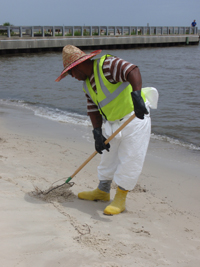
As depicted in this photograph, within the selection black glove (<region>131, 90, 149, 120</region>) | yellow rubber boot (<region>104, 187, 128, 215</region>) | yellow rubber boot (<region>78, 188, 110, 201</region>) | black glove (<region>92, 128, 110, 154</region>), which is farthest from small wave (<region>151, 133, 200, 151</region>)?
black glove (<region>131, 90, 149, 120</region>)

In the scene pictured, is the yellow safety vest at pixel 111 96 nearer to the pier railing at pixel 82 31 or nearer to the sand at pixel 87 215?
the sand at pixel 87 215

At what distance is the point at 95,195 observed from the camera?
3.51 m

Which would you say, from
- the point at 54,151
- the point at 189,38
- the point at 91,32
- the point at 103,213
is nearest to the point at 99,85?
the point at 103,213

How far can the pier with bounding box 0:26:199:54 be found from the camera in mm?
27156

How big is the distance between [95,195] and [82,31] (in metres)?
31.1

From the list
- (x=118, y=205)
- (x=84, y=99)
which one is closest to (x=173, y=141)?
(x=118, y=205)

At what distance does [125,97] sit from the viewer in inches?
118

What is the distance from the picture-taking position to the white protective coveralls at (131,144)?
9.86ft

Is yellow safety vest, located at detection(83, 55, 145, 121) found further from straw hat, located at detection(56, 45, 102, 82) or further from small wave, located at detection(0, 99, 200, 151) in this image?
small wave, located at detection(0, 99, 200, 151)

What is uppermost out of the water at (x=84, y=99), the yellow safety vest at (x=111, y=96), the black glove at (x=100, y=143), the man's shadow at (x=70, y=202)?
the yellow safety vest at (x=111, y=96)

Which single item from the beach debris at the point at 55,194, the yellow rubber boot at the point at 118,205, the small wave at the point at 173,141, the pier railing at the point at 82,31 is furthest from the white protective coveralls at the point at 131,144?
the pier railing at the point at 82,31

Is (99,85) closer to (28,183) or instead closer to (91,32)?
(28,183)

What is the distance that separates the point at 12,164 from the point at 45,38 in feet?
86.9

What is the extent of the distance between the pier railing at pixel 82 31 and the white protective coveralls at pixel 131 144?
1023 inches
